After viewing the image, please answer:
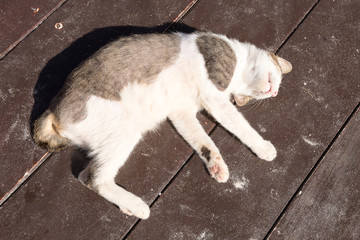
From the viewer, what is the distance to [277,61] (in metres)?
2.63

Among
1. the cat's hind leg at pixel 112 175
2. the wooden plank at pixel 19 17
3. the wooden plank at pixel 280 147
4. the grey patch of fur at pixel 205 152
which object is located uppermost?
the wooden plank at pixel 19 17

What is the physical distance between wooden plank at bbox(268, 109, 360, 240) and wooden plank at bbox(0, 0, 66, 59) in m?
2.59

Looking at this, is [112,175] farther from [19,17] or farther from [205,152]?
[19,17]

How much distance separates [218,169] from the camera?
244 cm

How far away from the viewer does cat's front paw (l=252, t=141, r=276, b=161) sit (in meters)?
2.53

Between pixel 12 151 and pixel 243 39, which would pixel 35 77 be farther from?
pixel 243 39

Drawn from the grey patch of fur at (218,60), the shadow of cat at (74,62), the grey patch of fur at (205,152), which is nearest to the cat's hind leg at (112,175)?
the shadow of cat at (74,62)

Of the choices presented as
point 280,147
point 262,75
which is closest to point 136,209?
point 280,147

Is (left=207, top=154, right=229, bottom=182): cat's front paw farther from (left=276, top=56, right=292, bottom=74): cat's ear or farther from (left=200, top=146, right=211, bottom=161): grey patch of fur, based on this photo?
(left=276, top=56, right=292, bottom=74): cat's ear

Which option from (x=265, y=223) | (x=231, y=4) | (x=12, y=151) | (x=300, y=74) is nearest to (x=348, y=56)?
(x=300, y=74)

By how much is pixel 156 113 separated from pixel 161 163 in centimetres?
41

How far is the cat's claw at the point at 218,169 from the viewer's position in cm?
244

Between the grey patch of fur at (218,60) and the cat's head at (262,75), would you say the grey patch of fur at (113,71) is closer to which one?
the grey patch of fur at (218,60)

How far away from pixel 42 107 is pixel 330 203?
238cm
